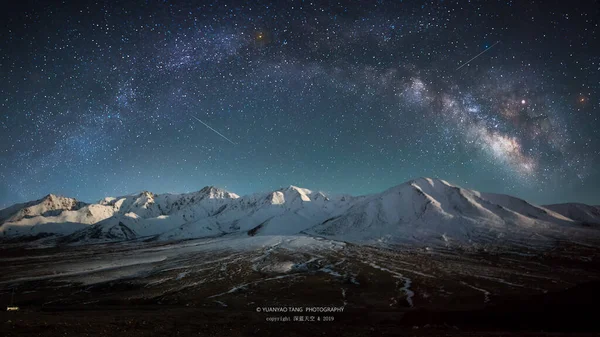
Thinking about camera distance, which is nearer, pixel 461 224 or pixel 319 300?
pixel 319 300

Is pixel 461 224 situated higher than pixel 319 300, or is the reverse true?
pixel 319 300

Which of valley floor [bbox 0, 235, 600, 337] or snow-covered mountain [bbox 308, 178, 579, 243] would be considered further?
snow-covered mountain [bbox 308, 178, 579, 243]

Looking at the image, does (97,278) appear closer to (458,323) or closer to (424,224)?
(458,323)

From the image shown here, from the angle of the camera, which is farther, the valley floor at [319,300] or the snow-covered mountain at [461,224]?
the snow-covered mountain at [461,224]

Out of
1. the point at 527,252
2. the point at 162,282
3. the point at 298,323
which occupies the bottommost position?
the point at 527,252

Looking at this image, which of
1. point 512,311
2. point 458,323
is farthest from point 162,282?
point 512,311

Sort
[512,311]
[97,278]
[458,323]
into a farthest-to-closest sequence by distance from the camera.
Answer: [97,278] → [512,311] → [458,323]

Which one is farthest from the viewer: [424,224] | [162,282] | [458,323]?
[424,224]

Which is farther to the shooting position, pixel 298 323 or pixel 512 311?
pixel 512 311
